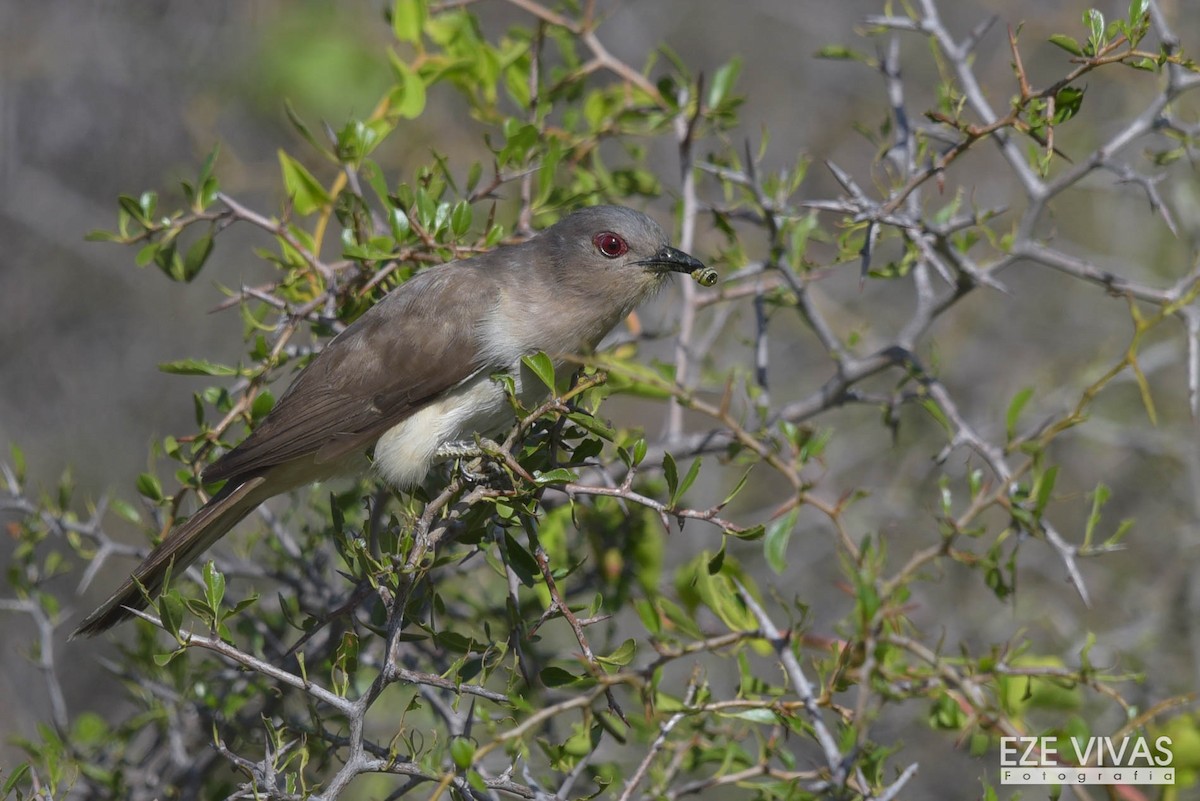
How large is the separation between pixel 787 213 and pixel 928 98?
16.4 ft

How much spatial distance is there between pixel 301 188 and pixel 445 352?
74 centimetres

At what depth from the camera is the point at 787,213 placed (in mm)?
3805

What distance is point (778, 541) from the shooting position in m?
2.98

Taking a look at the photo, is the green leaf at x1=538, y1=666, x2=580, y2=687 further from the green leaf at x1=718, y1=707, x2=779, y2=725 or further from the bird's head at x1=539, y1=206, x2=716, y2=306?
the bird's head at x1=539, y1=206, x2=716, y2=306

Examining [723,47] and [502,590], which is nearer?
[502,590]

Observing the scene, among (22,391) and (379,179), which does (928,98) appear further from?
(22,391)

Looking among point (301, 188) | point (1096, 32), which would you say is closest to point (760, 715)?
point (1096, 32)

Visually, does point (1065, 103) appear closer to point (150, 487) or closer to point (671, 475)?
point (671, 475)

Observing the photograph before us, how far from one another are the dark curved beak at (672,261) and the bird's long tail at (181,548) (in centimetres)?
158

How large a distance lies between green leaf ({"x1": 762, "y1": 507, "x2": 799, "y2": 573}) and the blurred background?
2.31m

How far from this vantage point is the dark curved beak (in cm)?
→ 388

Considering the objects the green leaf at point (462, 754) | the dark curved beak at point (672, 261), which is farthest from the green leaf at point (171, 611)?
the dark curved beak at point (672, 261)

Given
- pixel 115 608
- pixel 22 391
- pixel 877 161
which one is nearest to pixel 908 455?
pixel 877 161

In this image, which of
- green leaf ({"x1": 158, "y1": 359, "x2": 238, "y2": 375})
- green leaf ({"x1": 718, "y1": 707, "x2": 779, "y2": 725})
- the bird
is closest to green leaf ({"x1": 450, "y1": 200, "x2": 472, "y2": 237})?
the bird
